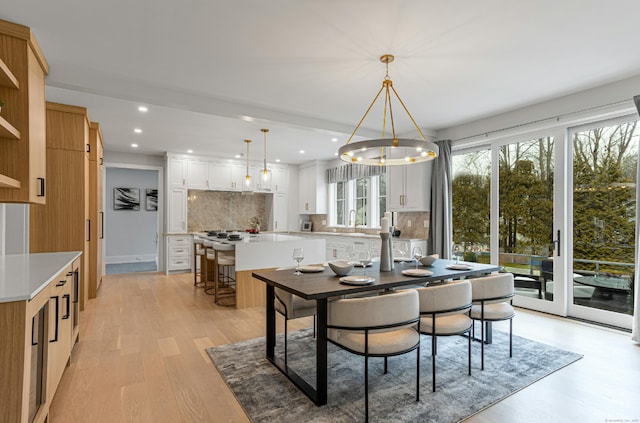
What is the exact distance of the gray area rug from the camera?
81.9 inches

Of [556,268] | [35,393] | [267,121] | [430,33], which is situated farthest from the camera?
[267,121]

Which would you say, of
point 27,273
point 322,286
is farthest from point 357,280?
point 27,273

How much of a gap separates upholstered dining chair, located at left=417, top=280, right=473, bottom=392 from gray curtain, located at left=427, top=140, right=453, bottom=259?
2.81m

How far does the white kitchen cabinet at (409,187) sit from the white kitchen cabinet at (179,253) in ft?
13.9

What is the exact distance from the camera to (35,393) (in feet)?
5.55

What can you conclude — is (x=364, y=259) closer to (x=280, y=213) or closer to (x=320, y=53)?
(x=320, y=53)

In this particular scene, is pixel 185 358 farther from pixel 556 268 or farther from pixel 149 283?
pixel 556 268

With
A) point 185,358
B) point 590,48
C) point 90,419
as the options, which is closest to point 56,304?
point 90,419

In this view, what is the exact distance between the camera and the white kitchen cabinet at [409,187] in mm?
5403

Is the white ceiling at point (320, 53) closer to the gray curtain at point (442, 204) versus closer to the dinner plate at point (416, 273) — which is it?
the gray curtain at point (442, 204)

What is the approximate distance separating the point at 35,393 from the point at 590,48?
4.40m

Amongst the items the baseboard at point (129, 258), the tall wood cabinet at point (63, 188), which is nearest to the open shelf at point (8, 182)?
the tall wood cabinet at point (63, 188)

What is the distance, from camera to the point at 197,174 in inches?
292

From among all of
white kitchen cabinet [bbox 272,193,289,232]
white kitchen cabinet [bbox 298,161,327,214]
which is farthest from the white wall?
white kitchen cabinet [bbox 298,161,327,214]
